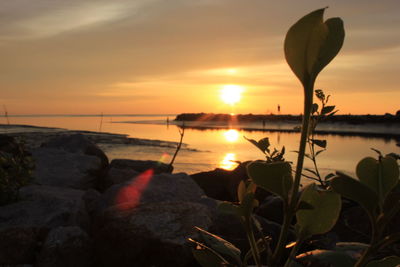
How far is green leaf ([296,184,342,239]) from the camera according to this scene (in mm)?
674

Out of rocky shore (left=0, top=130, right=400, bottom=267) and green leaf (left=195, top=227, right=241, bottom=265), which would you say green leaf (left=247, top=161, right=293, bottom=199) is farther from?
rocky shore (left=0, top=130, right=400, bottom=267)

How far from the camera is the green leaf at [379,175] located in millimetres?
609

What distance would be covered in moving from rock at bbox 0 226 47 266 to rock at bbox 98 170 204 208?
126cm

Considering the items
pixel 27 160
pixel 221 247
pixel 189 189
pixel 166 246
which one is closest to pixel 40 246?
A: pixel 166 246

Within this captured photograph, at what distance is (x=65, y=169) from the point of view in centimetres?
741

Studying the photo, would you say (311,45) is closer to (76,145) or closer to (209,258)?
(209,258)

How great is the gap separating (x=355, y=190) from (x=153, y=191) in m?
5.00

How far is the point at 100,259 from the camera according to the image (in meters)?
4.09

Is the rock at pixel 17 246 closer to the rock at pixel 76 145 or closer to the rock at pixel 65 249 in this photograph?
the rock at pixel 65 249

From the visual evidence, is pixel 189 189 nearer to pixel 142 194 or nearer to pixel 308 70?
pixel 142 194

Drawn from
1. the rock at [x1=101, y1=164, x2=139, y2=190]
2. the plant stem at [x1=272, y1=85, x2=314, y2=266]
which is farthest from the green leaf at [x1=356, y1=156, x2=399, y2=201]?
the rock at [x1=101, y1=164, x2=139, y2=190]

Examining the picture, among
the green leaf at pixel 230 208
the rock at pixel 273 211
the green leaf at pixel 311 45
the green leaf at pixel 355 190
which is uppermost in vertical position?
the green leaf at pixel 311 45

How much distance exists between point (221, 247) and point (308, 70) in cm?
48

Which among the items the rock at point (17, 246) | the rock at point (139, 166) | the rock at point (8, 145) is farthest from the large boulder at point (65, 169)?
the rock at point (17, 246)
